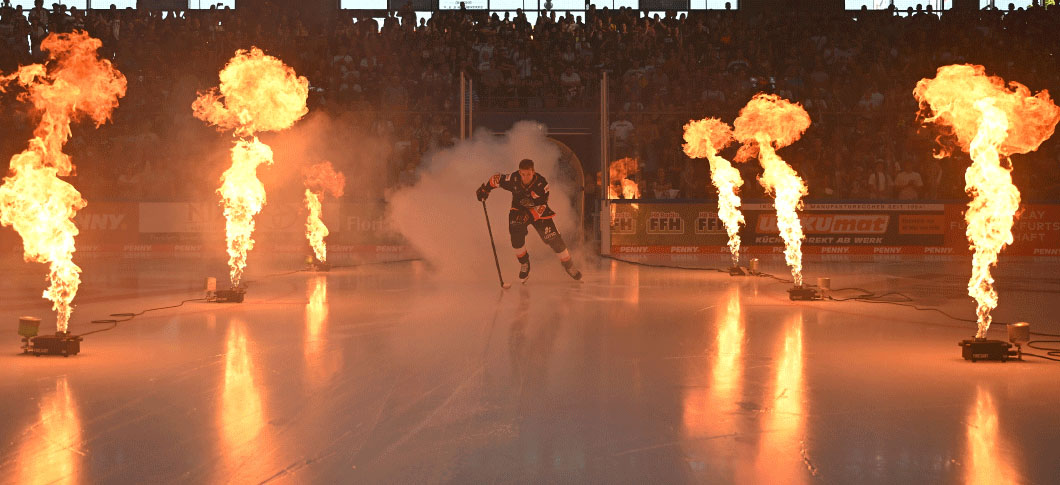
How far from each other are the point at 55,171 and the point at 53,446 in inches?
163

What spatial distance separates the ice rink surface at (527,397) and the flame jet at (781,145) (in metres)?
1.91

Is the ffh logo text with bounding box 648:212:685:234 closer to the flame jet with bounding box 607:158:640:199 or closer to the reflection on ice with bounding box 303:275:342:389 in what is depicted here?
the flame jet with bounding box 607:158:640:199

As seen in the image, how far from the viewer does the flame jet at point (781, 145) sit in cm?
1470

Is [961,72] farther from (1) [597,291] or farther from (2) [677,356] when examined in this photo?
(1) [597,291]

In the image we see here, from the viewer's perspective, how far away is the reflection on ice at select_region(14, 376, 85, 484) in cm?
491

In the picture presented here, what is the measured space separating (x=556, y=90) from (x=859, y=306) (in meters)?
15.8

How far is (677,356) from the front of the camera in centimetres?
880

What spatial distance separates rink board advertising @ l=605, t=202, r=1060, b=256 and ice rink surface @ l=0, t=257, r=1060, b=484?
13.2 meters

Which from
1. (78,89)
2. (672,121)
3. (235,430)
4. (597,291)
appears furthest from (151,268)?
(235,430)

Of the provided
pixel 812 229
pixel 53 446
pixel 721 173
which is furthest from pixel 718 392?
pixel 812 229

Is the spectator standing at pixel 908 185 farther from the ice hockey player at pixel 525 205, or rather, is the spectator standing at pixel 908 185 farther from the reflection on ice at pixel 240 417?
the reflection on ice at pixel 240 417

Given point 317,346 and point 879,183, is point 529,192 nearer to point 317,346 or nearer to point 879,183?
point 317,346

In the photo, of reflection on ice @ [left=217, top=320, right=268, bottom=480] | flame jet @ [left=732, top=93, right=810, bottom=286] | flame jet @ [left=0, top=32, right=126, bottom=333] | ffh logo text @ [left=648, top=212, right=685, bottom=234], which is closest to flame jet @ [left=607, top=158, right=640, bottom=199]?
ffh logo text @ [left=648, top=212, right=685, bottom=234]

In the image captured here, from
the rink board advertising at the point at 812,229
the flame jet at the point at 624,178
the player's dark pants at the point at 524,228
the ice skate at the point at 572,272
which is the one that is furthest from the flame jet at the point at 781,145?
the rink board advertising at the point at 812,229
